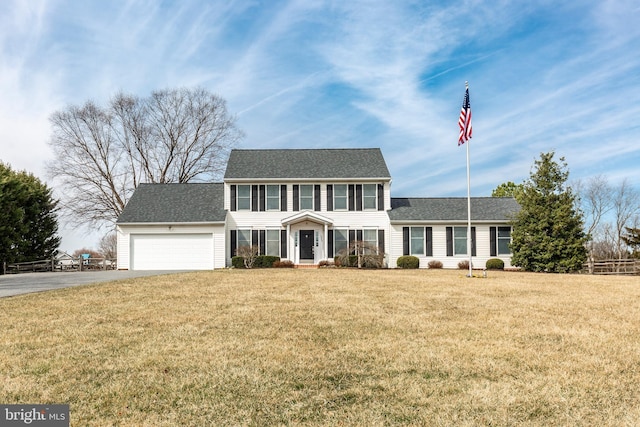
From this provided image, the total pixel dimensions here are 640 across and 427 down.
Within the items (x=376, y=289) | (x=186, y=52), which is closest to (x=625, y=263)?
(x=376, y=289)

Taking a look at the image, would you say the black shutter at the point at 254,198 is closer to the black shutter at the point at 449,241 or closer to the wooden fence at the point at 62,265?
the wooden fence at the point at 62,265

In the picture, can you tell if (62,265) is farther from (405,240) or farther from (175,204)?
(405,240)

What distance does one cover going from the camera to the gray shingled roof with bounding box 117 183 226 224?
26.4 m

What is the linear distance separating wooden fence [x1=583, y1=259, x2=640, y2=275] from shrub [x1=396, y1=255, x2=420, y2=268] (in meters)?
10.3

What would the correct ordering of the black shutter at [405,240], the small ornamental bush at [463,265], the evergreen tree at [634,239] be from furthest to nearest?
the evergreen tree at [634,239] → the black shutter at [405,240] → the small ornamental bush at [463,265]

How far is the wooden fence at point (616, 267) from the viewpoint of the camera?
26.9 metres

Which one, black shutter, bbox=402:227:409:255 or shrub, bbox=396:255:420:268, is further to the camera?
black shutter, bbox=402:227:409:255

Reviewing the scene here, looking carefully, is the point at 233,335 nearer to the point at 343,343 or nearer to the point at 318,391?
the point at 343,343

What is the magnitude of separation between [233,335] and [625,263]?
28668 mm

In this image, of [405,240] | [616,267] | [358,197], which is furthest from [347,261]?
[616,267]

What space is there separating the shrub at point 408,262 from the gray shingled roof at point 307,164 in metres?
5.04

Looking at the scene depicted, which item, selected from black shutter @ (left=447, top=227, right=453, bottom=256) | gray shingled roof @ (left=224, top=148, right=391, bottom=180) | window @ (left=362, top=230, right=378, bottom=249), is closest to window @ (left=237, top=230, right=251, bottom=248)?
gray shingled roof @ (left=224, top=148, right=391, bottom=180)

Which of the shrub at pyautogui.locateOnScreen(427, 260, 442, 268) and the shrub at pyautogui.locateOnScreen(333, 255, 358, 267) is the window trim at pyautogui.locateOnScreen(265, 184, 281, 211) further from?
the shrub at pyautogui.locateOnScreen(427, 260, 442, 268)

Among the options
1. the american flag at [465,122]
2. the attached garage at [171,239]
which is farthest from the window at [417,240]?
the attached garage at [171,239]
